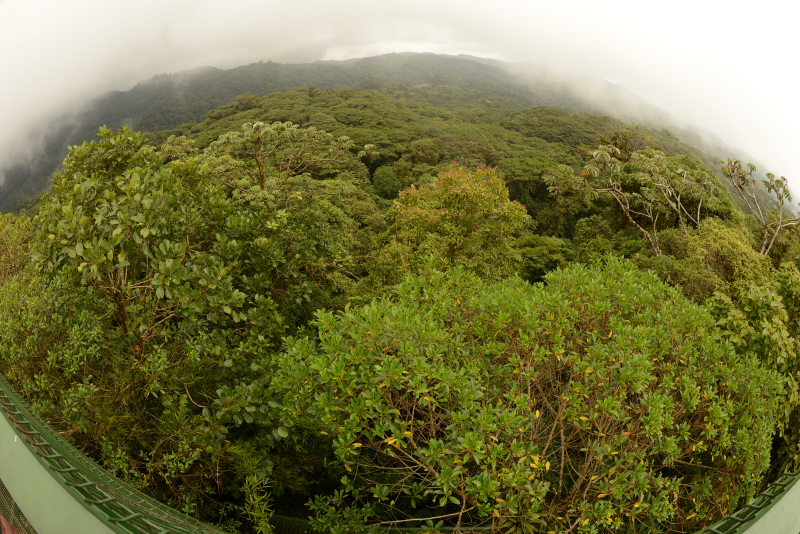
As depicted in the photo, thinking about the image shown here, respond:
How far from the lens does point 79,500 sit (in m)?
2.01

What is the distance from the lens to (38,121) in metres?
14.7

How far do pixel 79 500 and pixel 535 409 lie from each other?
9.72ft

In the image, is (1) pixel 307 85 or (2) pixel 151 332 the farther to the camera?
(1) pixel 307 85

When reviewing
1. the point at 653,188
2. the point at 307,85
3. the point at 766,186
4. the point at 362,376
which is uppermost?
the point at 307,85

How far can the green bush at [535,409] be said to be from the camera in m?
2.23

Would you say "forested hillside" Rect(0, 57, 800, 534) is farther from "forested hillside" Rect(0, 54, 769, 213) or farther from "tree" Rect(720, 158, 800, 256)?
"tree" Rect(720, 158, 800, 256)

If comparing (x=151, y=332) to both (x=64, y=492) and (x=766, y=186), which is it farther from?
(x=766, y=186)

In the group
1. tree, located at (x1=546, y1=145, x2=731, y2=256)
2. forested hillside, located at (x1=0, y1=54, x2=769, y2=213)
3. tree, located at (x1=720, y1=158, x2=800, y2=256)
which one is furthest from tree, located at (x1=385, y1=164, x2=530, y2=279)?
tree, located at (x1=720, y1=158, x2=800, y2=256)

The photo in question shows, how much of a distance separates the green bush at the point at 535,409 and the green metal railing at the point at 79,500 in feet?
0.96

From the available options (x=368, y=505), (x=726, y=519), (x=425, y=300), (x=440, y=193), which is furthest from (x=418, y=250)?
(x=726, y=519)

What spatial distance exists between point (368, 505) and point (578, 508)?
1482mm

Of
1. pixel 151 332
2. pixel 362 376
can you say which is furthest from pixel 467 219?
pixel 362 376

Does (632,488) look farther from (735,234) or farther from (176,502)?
(735,234)

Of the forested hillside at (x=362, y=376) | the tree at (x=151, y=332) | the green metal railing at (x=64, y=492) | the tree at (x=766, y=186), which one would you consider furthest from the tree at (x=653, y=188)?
the green metal railing at (x=64, y=492)
